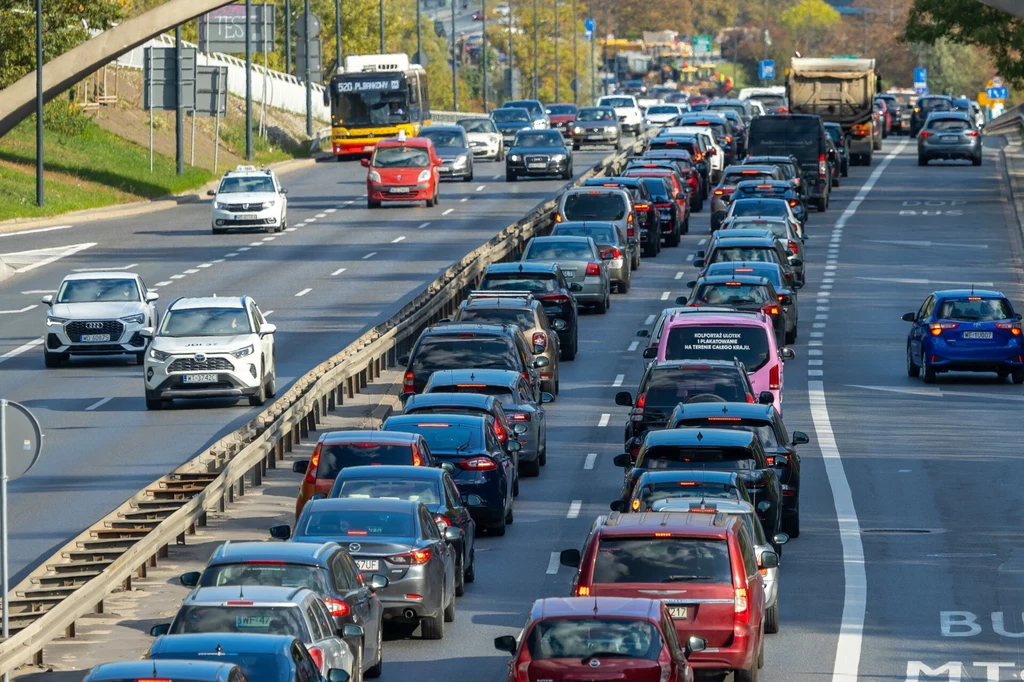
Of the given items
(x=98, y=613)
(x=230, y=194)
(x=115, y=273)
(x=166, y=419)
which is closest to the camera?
(x=98, y=613)

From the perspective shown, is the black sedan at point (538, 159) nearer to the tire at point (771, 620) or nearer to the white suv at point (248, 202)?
the white suv at point (248, 202)

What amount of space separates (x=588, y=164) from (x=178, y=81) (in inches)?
680

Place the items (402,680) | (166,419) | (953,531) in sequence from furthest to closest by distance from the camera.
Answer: (166,419) → (953,531) → (402,680)

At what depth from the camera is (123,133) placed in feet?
264

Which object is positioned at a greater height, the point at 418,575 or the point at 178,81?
the point at 178,81

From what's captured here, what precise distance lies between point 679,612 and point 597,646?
2.32 m

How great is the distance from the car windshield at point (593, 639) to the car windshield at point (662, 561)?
2.25 meters

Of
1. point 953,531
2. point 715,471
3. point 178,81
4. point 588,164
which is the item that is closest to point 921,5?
point 588,164

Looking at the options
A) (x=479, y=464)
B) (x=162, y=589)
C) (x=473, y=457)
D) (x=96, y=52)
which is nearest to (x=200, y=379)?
(x=473, y=457)

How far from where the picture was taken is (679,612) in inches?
669

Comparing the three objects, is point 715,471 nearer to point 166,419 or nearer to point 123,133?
point 166,419

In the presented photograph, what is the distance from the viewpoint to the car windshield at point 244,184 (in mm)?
57375

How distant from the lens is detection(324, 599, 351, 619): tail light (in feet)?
53.7

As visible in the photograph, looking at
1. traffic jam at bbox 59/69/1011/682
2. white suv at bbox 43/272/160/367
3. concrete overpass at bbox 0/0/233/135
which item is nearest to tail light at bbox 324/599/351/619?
traffic jam at bbox 59/69/1011/682
